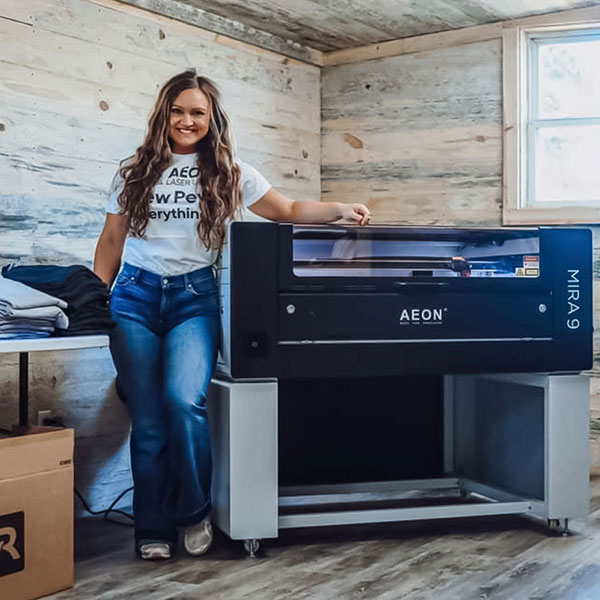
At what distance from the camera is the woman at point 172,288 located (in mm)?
2293

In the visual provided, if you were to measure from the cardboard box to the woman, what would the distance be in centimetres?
30

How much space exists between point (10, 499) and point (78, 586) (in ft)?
1.00

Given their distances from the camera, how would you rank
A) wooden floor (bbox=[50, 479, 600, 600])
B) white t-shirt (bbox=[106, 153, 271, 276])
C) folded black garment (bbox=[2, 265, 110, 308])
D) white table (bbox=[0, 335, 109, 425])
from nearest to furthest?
white table (bbox=[0, 335, 109, 425])
wooden floor (bbox=[50, 479, 600, 600])
folded black garment (bbox=[2, 265, 110, 308])
white t-shirt (bbox=[106, 153, 271, 276])

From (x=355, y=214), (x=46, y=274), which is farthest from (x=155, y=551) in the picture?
(x=355, y=214)

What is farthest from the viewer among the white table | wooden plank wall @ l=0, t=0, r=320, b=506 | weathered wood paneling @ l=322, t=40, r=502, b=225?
weathered wood paneling @ l=322, t=40, r=502, b=225

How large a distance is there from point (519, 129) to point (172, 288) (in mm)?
1756

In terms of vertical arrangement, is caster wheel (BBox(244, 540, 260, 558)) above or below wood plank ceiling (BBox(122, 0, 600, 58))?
below

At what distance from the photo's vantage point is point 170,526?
2.30m

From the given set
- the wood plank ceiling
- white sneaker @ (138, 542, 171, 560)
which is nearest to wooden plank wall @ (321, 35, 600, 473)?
the wood plank ceiling

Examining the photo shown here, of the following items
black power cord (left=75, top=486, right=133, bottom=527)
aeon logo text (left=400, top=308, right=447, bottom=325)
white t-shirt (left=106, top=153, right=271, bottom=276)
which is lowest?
black power cord (left=75, top=486, right=133, bottom=527)

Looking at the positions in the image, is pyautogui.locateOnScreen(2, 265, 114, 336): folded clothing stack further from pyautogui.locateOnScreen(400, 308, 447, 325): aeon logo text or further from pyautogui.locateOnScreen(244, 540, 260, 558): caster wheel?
pyautogui.locateOnScreen(400, 308, 447, 325): aeon logo text

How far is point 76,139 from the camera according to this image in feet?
9.20

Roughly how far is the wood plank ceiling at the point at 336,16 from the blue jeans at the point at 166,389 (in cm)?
120

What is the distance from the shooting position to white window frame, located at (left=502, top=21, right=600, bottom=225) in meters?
3.40
